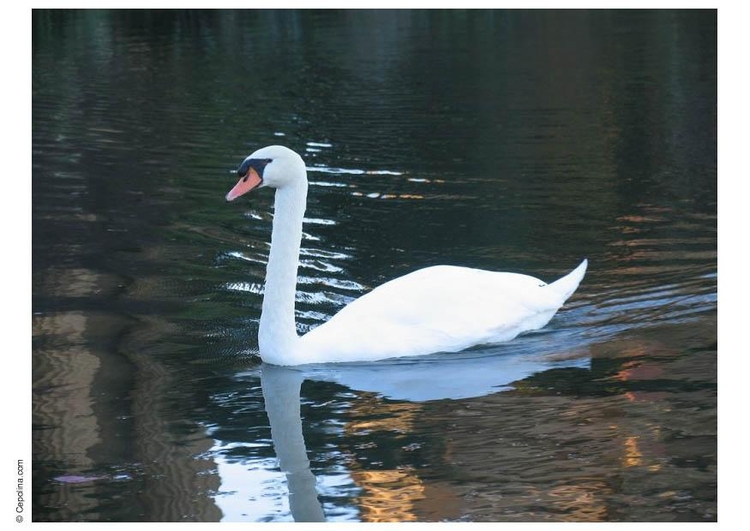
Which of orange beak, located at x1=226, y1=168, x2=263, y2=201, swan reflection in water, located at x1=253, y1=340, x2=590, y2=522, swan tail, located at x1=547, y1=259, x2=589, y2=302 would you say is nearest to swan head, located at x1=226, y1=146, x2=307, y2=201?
orange beak, located at x1=226, y1=168, x2=263, y2=201

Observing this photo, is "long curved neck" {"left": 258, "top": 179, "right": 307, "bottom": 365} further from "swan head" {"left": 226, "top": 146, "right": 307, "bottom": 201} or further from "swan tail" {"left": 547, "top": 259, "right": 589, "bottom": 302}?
"swan tail" {"left": 547, "top": 259, "right": 589, "bottom": 302}

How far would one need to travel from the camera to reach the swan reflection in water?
818 centimetres

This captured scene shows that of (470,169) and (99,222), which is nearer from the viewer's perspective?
(99,222)

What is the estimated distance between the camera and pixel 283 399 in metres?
8.37

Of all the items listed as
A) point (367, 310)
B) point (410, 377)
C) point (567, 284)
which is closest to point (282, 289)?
point (367, 310)

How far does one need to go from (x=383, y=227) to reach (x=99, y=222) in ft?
9.60

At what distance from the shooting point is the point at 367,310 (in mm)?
8984

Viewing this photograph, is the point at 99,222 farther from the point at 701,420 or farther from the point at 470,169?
the point at 701,420

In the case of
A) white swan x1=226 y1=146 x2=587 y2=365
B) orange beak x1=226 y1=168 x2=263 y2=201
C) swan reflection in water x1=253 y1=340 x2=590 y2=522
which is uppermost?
orange beak x1=226 y1=168 x2=263 y2=201

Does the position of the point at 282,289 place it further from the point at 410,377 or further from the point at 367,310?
the point at 410,377

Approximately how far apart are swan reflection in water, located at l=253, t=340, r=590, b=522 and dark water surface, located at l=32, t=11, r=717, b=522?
0.08 feet

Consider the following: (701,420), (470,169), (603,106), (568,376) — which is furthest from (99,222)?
(603,106)

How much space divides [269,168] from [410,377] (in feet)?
5.53

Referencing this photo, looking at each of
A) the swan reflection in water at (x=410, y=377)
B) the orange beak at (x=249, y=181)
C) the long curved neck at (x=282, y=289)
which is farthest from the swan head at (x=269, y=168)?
the swan reflection in water at (x=410, y=377)
